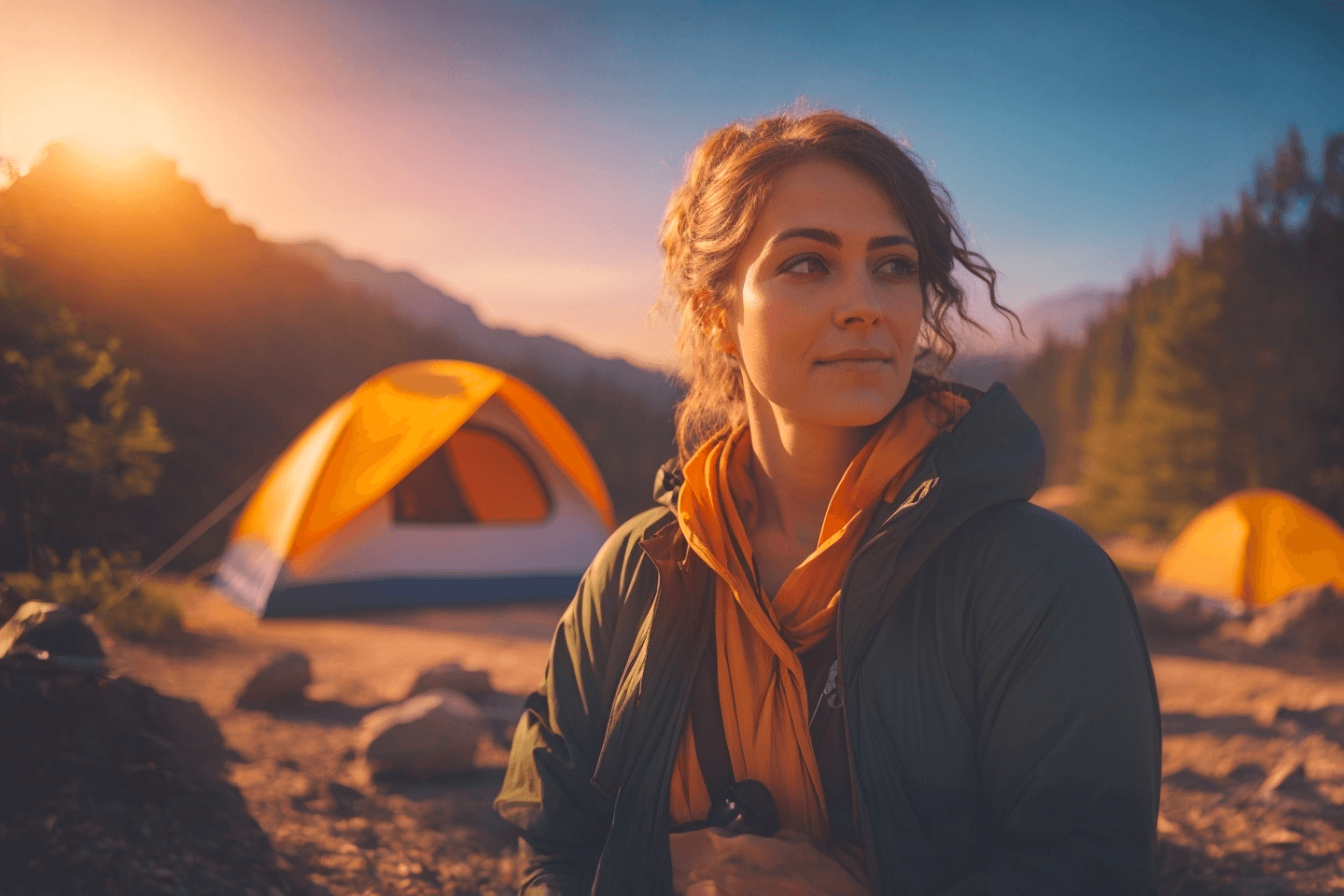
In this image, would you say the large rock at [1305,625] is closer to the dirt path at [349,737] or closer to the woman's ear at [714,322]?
the dirt path at [349,737]

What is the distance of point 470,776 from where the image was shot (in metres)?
3.20

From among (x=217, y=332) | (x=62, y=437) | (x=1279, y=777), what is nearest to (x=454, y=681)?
(x=62, y=437)

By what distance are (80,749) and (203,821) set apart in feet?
1.25

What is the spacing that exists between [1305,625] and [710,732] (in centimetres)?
744

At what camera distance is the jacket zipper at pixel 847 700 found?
1.23 meters

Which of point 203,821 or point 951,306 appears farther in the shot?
point 203,821

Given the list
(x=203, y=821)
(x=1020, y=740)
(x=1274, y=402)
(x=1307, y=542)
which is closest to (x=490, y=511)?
(x=203, y=821)

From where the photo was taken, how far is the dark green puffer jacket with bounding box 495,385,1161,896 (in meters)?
1.11

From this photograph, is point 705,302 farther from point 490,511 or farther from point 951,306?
point 490,511

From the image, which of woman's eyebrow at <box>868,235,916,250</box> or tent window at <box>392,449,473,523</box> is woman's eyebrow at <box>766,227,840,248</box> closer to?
woman's eyebrow at <box>868,235,916,250</box>

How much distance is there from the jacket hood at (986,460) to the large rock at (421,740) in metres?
2.45

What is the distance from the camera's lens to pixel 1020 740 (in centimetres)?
116

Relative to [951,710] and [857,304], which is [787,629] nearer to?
[951,710]

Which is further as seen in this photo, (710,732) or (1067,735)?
(710,732)
